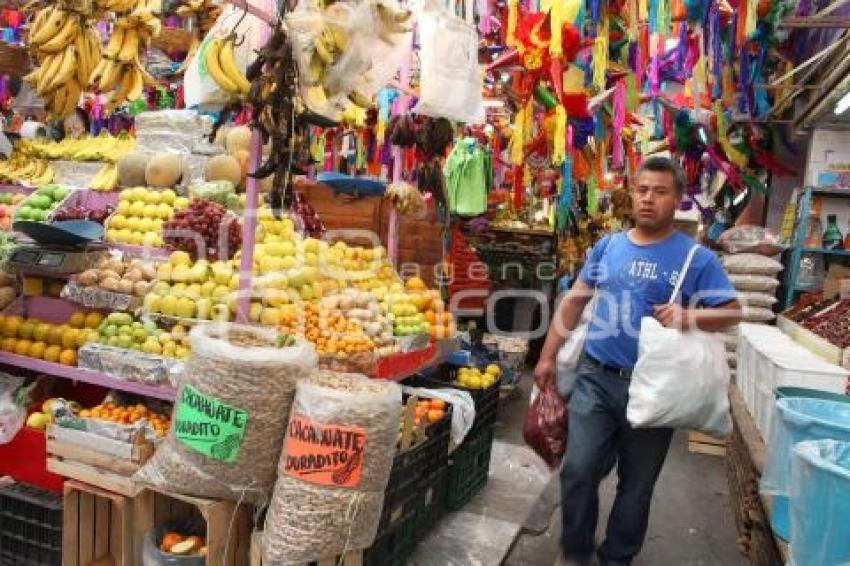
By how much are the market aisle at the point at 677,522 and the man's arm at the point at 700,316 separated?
1567 millimetres

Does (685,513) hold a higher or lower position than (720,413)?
lower

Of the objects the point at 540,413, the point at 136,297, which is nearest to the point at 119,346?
the point at 136,297

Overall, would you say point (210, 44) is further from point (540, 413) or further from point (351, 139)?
point (351, 139)

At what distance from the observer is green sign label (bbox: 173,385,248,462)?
2471 millimetres

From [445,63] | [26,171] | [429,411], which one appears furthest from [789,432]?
[26,171]

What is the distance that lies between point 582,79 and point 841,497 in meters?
3.78

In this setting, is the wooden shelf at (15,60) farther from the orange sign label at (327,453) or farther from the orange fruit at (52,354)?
the orange sign label at (327,453)

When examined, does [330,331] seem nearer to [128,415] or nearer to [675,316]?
[128,415]

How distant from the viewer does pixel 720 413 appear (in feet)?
9.51

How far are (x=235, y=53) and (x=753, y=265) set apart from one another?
5.11 metres

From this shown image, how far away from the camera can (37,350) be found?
340 cm

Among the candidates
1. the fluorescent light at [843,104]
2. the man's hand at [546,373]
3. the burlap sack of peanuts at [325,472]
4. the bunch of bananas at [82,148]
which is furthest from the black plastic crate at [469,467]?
the bunch of bananas at [82,148]

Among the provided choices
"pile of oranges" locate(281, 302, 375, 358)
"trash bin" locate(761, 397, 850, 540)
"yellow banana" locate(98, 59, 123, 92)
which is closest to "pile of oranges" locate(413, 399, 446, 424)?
"pile of oranges" locate(281, 302, 375, 358)

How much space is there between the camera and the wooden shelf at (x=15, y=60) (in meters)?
3.59
